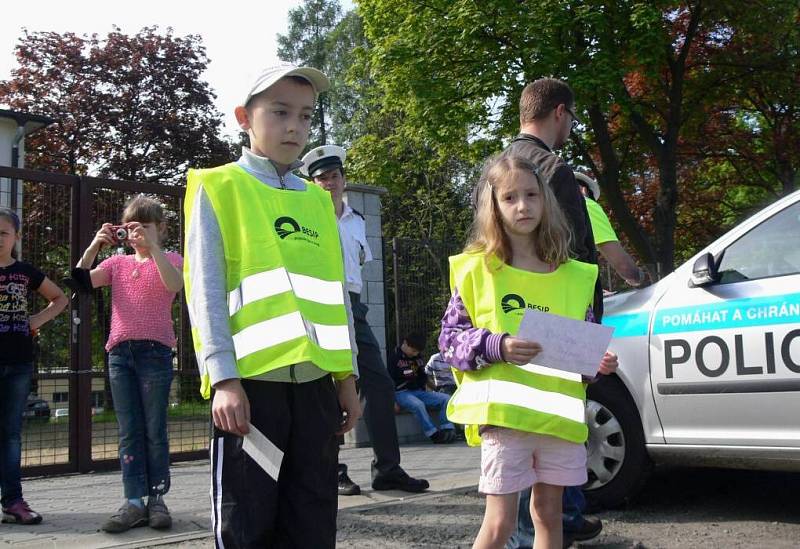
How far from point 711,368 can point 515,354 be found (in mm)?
2256

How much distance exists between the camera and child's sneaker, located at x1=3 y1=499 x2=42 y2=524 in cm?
498

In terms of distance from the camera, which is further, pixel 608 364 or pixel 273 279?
pixel 608 364

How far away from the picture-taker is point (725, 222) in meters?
24.4

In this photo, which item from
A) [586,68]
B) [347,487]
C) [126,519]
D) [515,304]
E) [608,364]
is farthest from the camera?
[586,68]

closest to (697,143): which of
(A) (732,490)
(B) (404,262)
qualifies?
(B) (404,262)

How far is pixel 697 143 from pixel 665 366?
19668mm

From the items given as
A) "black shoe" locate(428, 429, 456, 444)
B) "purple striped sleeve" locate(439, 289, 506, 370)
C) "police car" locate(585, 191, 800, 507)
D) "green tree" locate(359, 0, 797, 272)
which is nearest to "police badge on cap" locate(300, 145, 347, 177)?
"police car" locate(585, 191, 800, 507)

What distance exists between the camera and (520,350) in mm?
2930

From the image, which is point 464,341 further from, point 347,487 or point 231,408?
point 347,487

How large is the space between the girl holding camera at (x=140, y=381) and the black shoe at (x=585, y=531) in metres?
2.18

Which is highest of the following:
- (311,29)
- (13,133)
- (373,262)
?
(311,29)

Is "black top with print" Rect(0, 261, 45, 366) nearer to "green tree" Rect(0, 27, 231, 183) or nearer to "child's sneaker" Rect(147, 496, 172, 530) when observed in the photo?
"child's sneaker" Rect(147, 496, 172, 530)

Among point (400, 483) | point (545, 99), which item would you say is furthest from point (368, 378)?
point (545, 99)

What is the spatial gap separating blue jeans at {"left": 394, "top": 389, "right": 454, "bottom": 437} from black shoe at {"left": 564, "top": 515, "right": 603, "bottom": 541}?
206 inches
